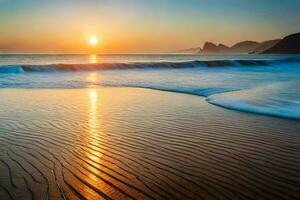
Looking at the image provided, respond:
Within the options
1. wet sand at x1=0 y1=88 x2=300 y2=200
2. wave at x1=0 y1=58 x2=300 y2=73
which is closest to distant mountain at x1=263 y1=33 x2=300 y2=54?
wave at x1=0 y1=58 x2=300 y2=73

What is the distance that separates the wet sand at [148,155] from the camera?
3.67 meters

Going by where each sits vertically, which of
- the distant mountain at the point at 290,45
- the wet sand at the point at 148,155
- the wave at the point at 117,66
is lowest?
the wet sand at the point at 148,155

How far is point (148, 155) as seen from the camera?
492cm

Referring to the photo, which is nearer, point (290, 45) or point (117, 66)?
point (117, 66)

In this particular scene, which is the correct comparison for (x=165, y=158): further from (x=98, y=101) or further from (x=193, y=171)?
(x=98, y=101)

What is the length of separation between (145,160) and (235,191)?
1494 mm

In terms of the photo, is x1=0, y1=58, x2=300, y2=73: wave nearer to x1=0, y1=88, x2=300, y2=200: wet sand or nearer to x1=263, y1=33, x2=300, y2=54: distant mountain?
x1=0, y1=88, x2=300, y2=200: wet sand

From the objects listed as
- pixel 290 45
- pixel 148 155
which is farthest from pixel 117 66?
pixel 290 45

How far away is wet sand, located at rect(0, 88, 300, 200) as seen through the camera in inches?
144

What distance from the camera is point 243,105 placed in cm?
961

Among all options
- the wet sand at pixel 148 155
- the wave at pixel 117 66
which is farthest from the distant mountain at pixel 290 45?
the wet sand at pixel 148 155

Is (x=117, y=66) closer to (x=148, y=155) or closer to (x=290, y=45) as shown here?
(x=148, y=155)

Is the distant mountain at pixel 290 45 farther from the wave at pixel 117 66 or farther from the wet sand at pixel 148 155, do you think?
the wet sand at pixel 148 155

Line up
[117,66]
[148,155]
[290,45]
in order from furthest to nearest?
[290,45], [117,66], [148,155]
